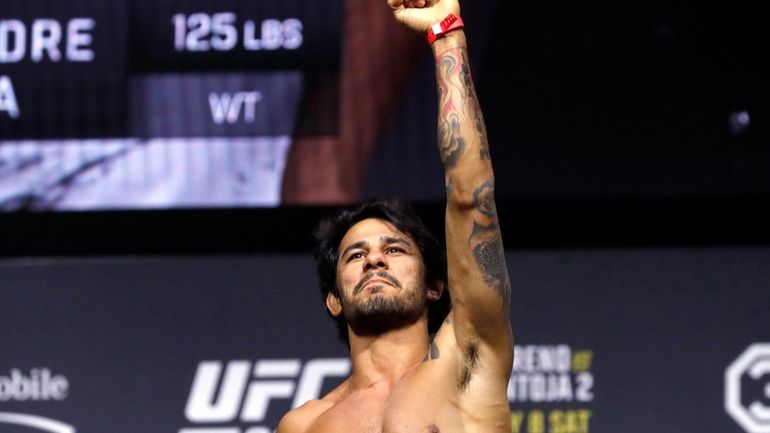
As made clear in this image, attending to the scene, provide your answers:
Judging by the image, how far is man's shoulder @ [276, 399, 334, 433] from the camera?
312 centimetres

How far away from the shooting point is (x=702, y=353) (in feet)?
13.6

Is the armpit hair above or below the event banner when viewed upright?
above

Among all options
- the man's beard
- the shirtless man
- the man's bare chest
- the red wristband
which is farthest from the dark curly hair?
the red wristband

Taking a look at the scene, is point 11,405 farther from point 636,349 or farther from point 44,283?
point 636,349

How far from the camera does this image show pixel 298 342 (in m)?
4.24

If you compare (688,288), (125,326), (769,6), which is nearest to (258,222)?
(125,326)

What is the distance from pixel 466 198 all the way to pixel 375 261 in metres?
0.34

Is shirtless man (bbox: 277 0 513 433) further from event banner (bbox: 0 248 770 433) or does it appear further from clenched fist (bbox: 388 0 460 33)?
event banner (bbox: 0 248 770 433)

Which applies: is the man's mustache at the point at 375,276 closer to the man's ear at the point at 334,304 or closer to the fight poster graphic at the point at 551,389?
the man's ear at the point at 334,304

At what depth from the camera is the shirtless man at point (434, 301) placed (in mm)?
2816

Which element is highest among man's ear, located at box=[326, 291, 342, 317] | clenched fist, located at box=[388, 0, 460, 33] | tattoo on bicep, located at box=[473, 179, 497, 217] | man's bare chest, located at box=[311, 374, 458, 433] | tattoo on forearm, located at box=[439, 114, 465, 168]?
clenched fist, located at box=[388, 0, 460, 33]

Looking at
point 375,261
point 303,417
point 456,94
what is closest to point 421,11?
point 456,94

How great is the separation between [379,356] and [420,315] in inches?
4.1

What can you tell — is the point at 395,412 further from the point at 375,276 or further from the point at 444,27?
the point at 444,27
